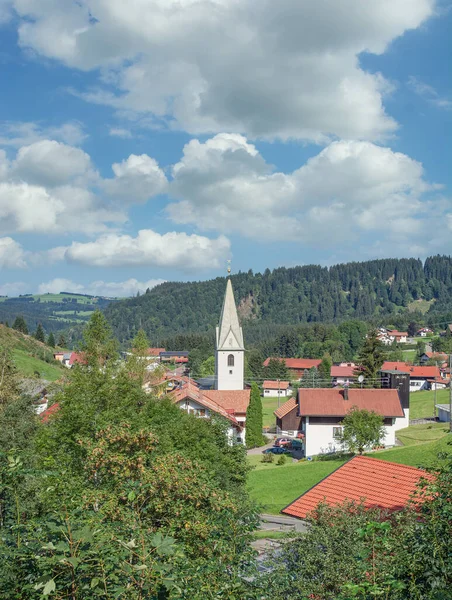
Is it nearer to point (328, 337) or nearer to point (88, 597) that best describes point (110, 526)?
point (88, 597)

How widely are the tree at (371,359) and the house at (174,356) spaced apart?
9907cm

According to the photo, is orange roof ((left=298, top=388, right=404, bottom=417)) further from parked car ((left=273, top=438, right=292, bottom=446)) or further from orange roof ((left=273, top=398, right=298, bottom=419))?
orange roof ((left=273, top=398, right=298, bottom=419))

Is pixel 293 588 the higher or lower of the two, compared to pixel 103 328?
lower

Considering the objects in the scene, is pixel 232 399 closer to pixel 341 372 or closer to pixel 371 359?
pixel 371 359

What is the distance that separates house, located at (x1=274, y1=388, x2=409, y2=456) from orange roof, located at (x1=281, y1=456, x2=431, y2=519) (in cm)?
2686

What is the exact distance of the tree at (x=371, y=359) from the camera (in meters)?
65.3

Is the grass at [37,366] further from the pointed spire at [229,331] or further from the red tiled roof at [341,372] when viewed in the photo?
the red tiled roof at [341,372]

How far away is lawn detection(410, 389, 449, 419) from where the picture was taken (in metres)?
64.8

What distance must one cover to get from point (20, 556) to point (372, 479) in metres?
13.3

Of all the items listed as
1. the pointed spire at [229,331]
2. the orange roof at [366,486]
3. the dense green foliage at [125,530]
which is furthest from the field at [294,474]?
the pointed spire at [229,331]

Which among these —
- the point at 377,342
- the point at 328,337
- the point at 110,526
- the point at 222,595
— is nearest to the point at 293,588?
the point at 222,595

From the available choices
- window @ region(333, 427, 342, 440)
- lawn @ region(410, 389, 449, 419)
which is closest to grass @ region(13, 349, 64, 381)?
window @ region(333, 427, 342, 440)

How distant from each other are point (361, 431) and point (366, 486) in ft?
79.7

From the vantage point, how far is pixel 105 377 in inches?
856
